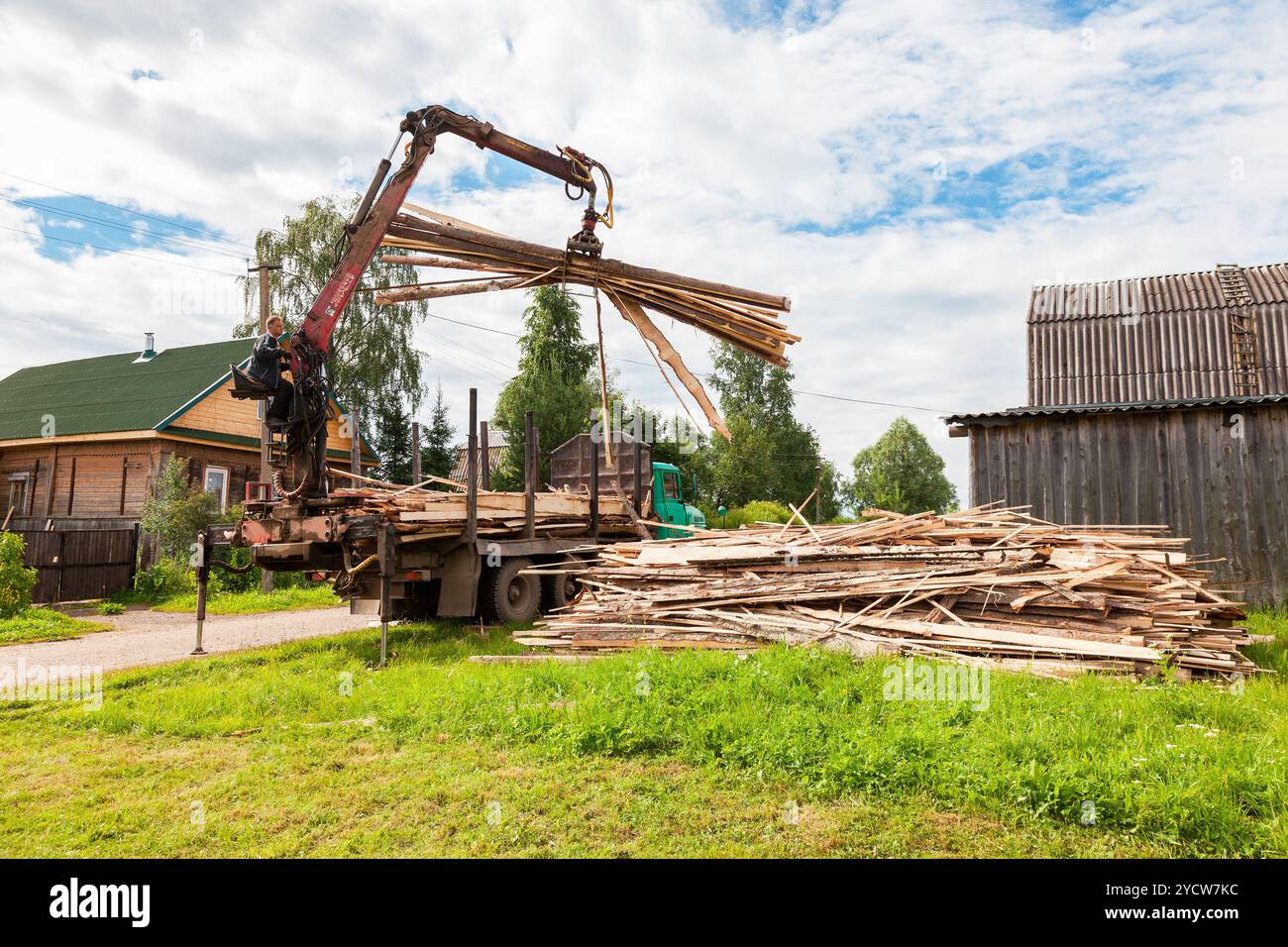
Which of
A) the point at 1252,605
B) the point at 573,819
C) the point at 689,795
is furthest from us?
the point at 1252,605

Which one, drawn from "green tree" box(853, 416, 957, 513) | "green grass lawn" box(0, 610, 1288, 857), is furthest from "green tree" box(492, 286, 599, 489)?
"green tree" box(853, 416, 957, 513)

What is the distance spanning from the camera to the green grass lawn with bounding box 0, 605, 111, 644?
12.1 meters

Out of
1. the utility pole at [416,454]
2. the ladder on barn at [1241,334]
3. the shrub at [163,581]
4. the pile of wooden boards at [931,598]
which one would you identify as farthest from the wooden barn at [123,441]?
the ladder on barn at [1241,334]

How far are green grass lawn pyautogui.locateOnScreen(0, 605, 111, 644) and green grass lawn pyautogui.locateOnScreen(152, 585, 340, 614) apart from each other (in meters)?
2.28

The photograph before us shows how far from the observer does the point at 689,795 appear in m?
4.45

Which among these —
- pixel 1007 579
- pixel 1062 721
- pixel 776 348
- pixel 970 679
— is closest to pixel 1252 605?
pixel 1007 579

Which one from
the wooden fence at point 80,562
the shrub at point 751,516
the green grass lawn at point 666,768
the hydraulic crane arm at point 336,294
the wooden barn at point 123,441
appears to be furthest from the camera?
the shrub at point 751,516

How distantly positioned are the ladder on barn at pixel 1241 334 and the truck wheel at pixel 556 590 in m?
12.6

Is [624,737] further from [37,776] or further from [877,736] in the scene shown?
[37,776]

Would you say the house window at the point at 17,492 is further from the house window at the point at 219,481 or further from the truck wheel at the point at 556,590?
the truck wheel at the point at 556,590

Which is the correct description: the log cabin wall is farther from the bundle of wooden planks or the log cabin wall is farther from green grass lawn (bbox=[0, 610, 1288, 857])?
the bundle of wooden planks

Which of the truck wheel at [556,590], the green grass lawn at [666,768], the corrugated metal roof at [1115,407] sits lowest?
the green grass lawn at [666,768]

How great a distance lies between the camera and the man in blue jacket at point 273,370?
28.9ft

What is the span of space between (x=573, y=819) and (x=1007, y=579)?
214 inches
